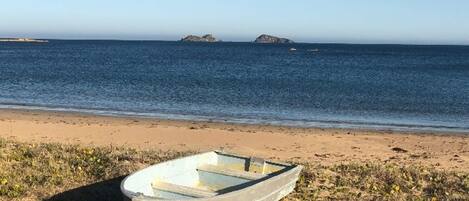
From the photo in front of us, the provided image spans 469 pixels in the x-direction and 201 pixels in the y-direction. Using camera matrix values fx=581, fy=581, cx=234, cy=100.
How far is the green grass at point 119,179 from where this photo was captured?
848 centimetres

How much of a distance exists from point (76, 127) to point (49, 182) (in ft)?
29.5

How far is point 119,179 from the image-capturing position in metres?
9.16

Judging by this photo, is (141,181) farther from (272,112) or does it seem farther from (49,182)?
(272,112)

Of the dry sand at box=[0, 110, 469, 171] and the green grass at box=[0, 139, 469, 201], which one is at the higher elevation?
the green grass at box=[0, 139, 469, 201]

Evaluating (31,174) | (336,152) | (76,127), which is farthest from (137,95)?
(31,174)

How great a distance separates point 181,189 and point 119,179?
2038mm

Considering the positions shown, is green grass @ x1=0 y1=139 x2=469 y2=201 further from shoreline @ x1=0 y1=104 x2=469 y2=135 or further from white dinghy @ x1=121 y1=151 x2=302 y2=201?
shoreline @ x1=0 y1=104 x2=469 y2=135

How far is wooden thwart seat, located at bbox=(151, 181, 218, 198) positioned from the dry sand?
5.09m

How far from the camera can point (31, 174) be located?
909 cm

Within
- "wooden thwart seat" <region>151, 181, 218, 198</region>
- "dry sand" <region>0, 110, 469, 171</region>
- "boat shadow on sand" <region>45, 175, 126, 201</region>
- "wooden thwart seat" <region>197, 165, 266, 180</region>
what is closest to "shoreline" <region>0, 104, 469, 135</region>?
"dry sand" <region>0, 110, 469, 171</region>

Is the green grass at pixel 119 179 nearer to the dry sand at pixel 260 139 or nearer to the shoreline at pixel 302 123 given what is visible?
the dry sand at pixel 260 139

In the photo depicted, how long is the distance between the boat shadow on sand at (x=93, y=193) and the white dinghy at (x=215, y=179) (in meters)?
0.88

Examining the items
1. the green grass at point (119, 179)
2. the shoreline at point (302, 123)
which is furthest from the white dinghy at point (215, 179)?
the shoreline at point (302, 123)

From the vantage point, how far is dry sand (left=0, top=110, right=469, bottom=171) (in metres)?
13.6
